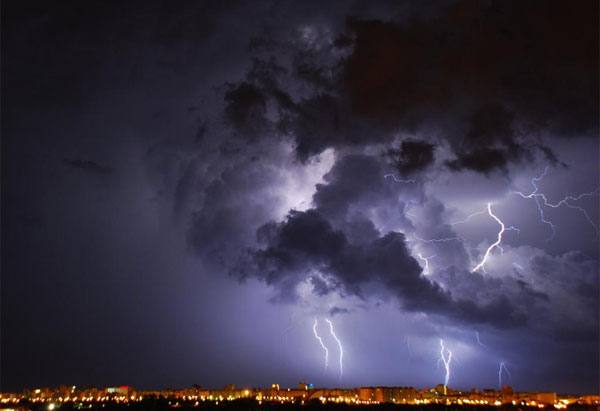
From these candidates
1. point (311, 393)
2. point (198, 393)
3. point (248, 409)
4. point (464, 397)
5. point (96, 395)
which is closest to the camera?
point (248, 409)

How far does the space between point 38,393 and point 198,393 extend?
3872 centimetres

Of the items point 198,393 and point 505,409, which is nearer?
point 505,409

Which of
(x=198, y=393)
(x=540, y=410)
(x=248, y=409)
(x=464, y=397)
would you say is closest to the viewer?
(x=540, y=410)

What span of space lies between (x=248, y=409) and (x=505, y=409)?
3625 cm

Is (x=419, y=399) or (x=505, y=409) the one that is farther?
(x=419, y=399)

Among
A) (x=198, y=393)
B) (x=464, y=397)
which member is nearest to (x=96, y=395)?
(x=198, y=393)

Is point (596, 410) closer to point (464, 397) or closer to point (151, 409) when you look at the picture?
point (464, 397)

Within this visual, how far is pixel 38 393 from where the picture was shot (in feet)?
410

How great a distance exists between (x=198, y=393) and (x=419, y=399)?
56741 mm

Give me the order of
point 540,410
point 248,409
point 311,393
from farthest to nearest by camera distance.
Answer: point 311,393
point 248,409
point 540,410

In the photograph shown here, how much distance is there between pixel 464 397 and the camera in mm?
120938

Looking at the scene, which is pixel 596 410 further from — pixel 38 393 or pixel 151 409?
pixel 38 393

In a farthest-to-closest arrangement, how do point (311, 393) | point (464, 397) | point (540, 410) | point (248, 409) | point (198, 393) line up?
1. point (198, 393)
2. point (311, 393)
3. point (464, 397)
4. point (248, 409)
5. point (540, 410)

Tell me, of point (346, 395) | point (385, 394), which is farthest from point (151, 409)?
point (346, 395)
